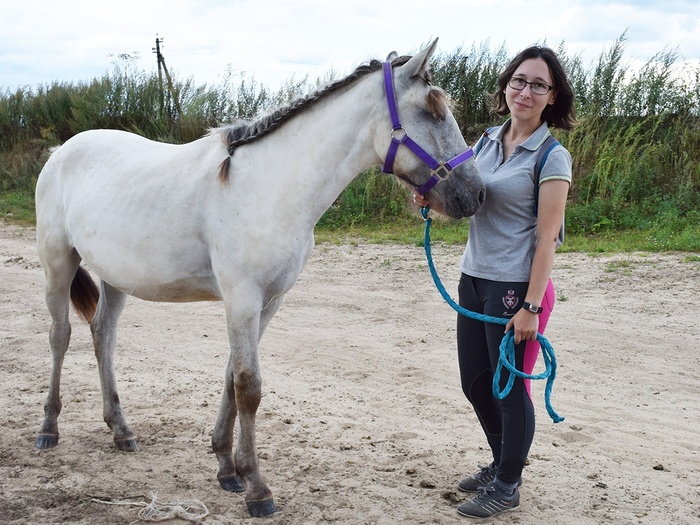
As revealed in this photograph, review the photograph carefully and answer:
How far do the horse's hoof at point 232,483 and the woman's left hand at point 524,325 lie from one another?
156 centimetres

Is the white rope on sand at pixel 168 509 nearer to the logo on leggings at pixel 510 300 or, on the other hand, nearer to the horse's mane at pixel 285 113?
the horse's mane at pixel 285 113

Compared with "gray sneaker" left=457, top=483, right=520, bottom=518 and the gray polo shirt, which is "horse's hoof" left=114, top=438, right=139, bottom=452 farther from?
the gray polo shirt

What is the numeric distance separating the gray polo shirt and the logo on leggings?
0.06 meters

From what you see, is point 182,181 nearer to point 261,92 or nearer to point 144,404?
point 144,404

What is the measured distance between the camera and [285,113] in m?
2.98

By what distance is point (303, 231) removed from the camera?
9.50 feet

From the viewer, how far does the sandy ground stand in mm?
3098

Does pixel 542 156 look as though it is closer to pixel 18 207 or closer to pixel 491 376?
pixel 491 376

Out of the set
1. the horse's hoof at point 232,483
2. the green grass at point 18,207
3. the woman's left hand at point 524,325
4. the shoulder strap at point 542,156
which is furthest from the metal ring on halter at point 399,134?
the green grass at point 18,207

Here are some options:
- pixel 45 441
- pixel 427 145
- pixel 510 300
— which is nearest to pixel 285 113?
pixel 427 145

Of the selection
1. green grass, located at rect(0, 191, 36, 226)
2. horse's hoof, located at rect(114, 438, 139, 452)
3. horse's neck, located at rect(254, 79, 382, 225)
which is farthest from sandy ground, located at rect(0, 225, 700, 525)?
green grass, located at rect(0, 191, 36, 226)

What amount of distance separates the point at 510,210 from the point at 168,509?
81.4 inches

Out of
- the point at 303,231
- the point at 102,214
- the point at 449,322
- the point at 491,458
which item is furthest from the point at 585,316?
the point at 102,214

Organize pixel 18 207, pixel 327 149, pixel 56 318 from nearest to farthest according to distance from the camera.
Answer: pixel 327 149, pixel 56 318, pixel 18 207
